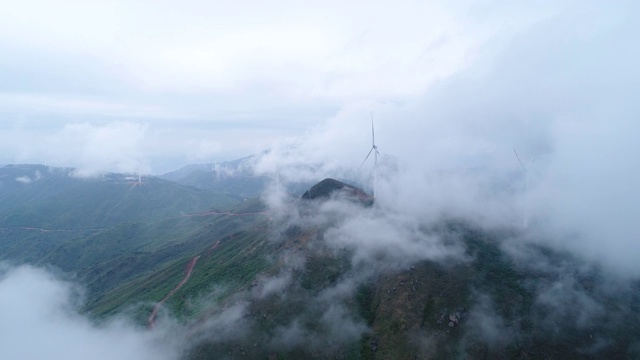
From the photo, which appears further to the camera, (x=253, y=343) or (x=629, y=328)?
(x=253, y=343)

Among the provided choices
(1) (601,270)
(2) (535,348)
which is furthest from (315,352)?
(1) (601,270)

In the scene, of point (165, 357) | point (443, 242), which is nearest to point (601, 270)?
point (443, 242)

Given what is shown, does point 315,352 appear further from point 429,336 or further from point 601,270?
point 601,270

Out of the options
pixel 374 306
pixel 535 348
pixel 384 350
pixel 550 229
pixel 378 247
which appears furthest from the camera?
pixel 550 229

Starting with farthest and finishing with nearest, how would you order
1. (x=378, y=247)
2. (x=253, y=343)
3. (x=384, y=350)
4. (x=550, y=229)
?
(x=550, y=229)
(x=378, y=247)
(x=253, y=343)
(x=384, y=350)

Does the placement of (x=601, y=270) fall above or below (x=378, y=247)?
below

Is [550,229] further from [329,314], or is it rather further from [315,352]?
[315,352]

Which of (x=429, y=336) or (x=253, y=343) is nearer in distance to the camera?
(x=429, y=336)

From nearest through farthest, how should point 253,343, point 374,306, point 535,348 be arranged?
point 535,348, point 253,343, point 374,306

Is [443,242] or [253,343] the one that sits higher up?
[443,242]
